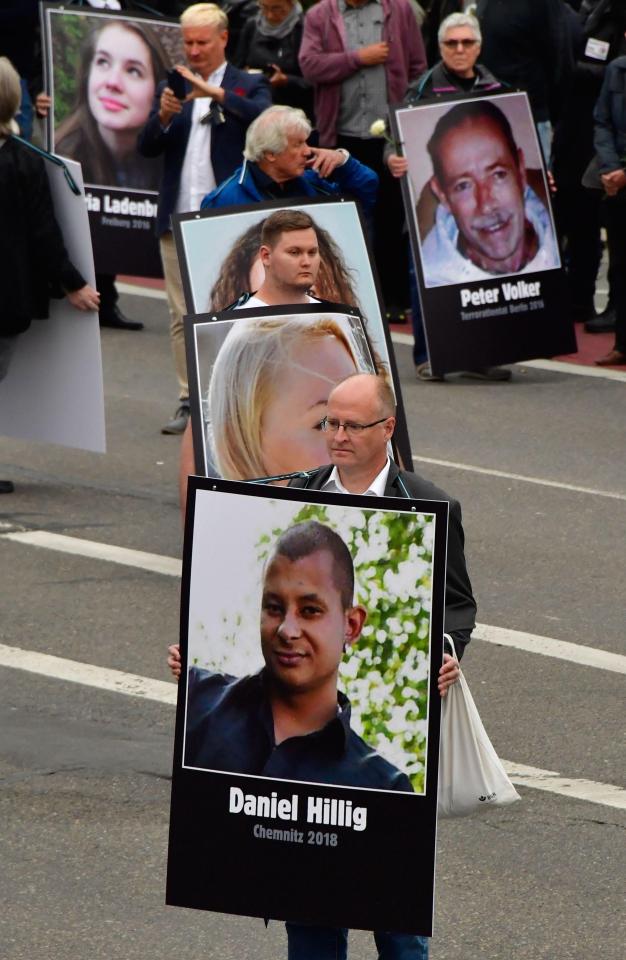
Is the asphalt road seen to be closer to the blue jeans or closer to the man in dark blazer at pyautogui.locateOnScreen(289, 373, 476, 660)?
the blue jeans

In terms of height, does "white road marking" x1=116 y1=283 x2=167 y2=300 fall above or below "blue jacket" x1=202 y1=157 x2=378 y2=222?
below

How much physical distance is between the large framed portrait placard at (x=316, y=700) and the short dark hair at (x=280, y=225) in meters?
3.31

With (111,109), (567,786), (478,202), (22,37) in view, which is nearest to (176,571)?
(567,786)

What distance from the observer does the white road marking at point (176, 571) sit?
8.26 meters

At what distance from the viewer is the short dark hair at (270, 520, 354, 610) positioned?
15.2ft

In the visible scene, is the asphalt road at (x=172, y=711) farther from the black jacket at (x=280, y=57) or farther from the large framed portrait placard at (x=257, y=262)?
the black jacket at (x=280, y=57)

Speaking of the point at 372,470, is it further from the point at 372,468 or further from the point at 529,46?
the point at 529,46

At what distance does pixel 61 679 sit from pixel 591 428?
18.0 feet

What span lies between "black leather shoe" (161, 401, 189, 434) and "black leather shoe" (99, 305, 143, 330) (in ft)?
9.82

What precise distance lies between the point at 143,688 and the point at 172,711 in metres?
0.28

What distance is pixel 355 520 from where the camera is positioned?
4.64 meters

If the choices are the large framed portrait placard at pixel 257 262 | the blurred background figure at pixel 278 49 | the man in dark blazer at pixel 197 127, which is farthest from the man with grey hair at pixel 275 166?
the blurred background figure at pixel 278 49

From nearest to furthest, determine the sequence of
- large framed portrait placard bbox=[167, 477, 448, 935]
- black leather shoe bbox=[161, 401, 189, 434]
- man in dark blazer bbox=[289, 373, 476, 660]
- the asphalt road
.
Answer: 1. large framed portrait placard bbox=[167, 477, 448, 935]
2. man in dark blazer bbox=[289, 373, 476, 660]
3. the asphalt road
4. black leather shoe bbox=[161, 401, 189, 434]

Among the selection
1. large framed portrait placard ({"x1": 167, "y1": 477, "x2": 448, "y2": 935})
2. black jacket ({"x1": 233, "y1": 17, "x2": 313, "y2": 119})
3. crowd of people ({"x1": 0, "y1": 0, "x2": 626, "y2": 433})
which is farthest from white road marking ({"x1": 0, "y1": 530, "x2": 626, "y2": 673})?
black jacket ({"x1": 233, "y1": 17, "x2": 313, "y2": 119})
